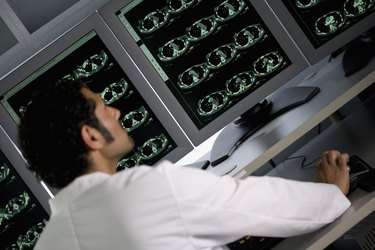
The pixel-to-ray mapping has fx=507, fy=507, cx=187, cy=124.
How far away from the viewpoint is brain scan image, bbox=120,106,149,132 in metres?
1.77

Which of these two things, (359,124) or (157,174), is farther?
(359,124)

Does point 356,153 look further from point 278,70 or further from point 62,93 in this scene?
point 62,93

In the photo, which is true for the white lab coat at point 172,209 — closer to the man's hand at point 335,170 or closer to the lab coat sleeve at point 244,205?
the lab coat sleeve at point 244,205

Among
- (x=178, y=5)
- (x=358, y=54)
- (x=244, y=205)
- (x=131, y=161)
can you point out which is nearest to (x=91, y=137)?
(x=244, y=205)

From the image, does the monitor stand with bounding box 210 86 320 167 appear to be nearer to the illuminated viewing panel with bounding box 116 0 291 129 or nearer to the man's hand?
the illuminated viewing panel with bounding box 116 0 291 129

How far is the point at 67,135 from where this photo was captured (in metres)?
1.30

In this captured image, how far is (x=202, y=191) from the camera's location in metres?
1.14

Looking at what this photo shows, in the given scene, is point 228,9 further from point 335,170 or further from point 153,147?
point 335,170

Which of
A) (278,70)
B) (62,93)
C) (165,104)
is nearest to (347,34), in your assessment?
(278,70)

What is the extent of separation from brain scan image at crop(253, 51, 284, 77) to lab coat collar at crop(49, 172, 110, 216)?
74cm

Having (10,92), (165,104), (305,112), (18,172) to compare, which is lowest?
(305,112)

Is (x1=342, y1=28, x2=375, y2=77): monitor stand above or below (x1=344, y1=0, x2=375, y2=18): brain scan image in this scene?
below

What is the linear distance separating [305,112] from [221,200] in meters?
0.63

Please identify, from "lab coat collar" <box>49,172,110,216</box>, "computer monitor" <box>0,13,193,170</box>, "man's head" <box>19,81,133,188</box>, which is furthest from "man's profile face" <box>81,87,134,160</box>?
"computer monitor" <box>0,13,193,170</box>
